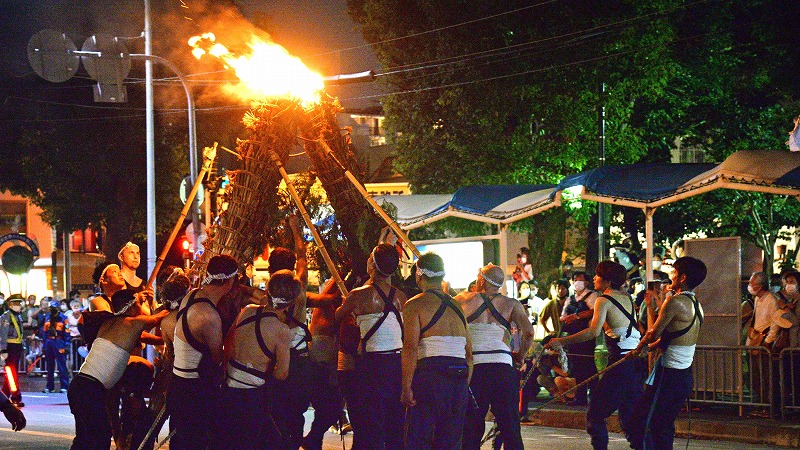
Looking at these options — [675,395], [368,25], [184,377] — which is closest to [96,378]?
[184,377]

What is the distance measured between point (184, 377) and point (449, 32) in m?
22.1

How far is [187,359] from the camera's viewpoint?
848 cm

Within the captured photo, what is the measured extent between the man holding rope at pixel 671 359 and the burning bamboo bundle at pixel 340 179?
10.9 feet

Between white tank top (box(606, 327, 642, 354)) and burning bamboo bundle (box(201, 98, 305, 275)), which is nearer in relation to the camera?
white tank top (box(606, 327, 642, 354))

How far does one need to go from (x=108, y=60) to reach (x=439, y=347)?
1342 cm

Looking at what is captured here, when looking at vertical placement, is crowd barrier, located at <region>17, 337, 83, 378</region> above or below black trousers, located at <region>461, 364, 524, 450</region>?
below

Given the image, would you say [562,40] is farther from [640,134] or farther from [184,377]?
[184,377]

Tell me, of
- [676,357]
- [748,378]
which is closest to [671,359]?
[676,357]

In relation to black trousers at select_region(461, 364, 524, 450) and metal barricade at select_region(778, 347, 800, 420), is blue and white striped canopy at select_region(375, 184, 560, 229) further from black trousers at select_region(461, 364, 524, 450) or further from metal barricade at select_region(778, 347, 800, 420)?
black trousers at select_region(461, 364, 524, 450)

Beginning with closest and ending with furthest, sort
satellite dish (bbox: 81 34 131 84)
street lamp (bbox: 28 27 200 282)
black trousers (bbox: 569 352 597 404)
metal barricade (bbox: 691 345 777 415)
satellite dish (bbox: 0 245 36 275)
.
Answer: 1. black trousers (bbox: 569 352 597 404)
2. metal barricade (bbox: 691 345 777 415)
3. street lamp (bbox: 28 27 200 282)
4. satellite dish (bbox: 81 34 131 84)
5. satellite dish (bbox: 0 245 36 275)

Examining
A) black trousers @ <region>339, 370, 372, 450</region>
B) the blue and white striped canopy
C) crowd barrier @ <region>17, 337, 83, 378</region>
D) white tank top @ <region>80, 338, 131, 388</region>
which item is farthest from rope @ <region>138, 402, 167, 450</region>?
crowd barrier @ <region>17, 337, 83, 378</region>

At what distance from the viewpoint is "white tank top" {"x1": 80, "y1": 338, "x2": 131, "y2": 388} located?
9.03 metres

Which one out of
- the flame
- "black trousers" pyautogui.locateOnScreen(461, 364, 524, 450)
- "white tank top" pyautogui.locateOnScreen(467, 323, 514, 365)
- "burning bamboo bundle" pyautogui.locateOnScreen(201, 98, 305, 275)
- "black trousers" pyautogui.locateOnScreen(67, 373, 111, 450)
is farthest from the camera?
"burning bamboo bundle" pyautogui.locateOnScreen(201, 98, 305, 275)

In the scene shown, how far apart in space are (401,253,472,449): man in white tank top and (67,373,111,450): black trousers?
2538 millimetres
